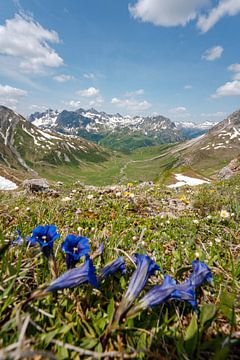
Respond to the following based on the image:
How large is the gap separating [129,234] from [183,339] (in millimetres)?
2618

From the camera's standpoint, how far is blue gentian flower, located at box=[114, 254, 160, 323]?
1.87 m

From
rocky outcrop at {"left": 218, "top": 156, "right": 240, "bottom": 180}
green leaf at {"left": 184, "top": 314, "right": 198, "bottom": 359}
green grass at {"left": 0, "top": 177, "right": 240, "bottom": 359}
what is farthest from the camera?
rocky outcrop at {"left": 218, "top": 156, "right": 240, "bottom": 180}

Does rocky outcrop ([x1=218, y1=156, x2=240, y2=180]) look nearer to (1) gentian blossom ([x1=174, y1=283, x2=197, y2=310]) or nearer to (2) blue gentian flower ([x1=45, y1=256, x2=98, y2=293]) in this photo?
(1) gentian blossom ([x1=174, y1=283, x2=197, y2=310])

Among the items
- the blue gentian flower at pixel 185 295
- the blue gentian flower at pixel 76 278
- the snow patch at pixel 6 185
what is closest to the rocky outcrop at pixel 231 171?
the blue gentian flower at pixel 185 295

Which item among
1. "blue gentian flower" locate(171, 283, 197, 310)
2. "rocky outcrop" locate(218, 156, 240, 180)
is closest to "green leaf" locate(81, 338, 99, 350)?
"blue gentian flower" locate(171, 283, 197, 310)

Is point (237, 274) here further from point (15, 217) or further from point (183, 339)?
point (15, 217)

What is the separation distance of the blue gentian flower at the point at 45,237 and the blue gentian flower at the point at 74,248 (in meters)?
0.13

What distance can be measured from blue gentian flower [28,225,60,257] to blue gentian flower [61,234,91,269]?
0.43 ft

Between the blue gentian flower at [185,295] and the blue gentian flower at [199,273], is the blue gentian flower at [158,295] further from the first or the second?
the blue gentian flower at [199,273]

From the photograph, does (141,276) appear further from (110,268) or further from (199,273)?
(199,273)

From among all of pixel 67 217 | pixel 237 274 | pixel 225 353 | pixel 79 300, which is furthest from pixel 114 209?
pixel 225 353

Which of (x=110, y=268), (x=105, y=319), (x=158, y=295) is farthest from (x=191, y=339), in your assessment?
(x=110, y=268)

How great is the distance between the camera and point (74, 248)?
2332mm

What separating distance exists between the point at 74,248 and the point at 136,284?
61 centimetres
